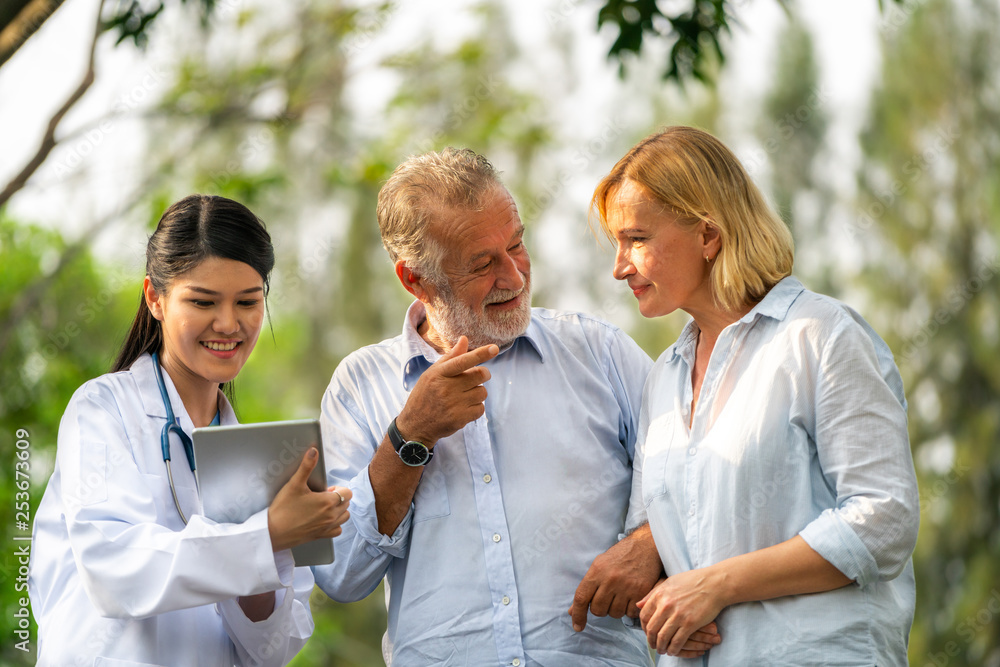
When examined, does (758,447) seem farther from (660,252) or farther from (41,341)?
(41,341)

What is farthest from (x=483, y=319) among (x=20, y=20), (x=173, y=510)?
(x=20, y=20)

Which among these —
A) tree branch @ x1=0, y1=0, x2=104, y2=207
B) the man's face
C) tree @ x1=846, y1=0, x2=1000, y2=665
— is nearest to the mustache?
the man's face

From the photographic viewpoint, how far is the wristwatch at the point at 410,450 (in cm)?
256

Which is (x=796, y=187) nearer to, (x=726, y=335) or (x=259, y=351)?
(x=259, y=351)

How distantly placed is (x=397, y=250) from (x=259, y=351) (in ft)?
30.9

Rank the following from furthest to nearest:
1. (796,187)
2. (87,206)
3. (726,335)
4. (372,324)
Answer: (372,324), (796,187), (87,206), (726,335)

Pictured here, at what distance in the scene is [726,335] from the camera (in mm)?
2402

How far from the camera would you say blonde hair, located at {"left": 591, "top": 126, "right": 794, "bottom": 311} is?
2408 millimetres

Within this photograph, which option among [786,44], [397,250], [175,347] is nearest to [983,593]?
[786,44]

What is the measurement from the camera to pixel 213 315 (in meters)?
2.46

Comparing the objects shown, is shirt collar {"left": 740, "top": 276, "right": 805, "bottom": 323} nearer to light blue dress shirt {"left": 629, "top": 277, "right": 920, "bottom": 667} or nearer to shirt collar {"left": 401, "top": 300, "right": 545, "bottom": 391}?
light blue dress shirt {"left": 629, "top": 277, "right": 920, "bottom": 667}

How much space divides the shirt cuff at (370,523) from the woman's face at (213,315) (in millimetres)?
458

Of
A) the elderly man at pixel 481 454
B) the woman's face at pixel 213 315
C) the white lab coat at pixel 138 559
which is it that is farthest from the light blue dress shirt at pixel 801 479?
the woman's face at pixel 213 315

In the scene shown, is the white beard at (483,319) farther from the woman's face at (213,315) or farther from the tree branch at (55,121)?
the tree branch at (55,121)
